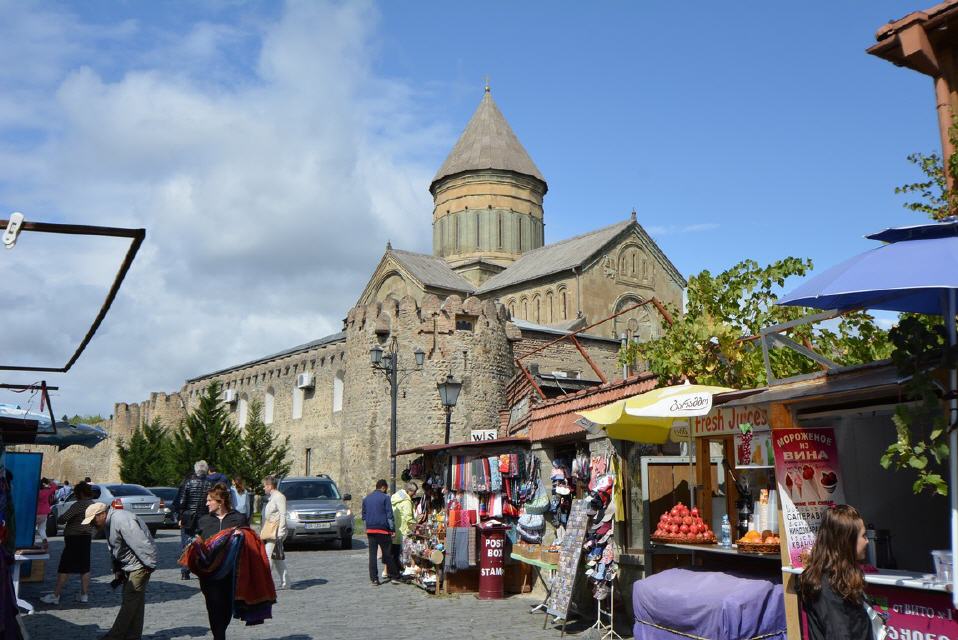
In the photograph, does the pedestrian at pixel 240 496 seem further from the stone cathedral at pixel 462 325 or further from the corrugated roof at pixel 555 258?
the corrugated roof at pixel 555 258

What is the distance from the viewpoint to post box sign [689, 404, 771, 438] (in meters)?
6.56

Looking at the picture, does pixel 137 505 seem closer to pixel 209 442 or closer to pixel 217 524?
pixel 209 442

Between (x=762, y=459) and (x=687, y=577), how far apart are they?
109 centimetres

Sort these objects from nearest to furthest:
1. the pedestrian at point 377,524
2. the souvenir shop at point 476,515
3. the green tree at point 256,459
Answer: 1. the souvenir shop at point 476,515
2. the pedestrian at point 377,524
3. the green tree at point 256,459

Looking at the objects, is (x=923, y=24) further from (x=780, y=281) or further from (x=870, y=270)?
(x=870, y=270)

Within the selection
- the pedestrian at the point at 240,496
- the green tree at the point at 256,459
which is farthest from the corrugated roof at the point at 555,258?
the pedestrian at the point at 240,496

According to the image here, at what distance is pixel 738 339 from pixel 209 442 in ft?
89.0

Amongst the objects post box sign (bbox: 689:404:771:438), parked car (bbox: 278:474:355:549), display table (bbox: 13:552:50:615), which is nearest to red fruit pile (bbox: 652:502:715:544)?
post box sign (bbox: 689:404:771:438)

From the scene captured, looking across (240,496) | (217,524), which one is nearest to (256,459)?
(240,496)

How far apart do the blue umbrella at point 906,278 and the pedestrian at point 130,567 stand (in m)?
5.60

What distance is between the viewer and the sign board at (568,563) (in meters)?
8.52

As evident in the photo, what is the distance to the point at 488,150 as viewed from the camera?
160 feet

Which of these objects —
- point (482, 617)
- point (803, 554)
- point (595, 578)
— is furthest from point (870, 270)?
point (482, 617)

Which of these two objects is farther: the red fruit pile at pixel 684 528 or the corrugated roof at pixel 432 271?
the corrugated roof at pixel 432 271
